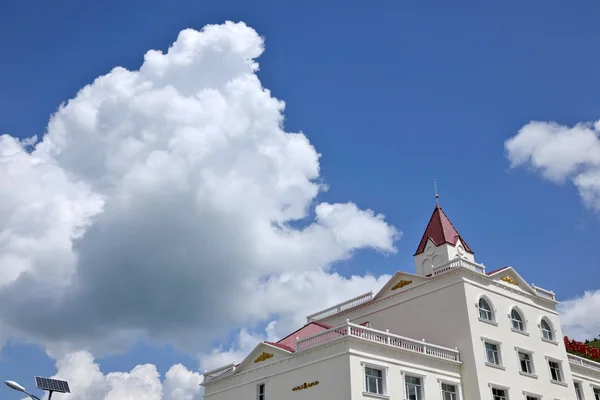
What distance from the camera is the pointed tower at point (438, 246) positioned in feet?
141

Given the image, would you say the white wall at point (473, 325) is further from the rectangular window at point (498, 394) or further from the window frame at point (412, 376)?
the window frame at point (412, 376)

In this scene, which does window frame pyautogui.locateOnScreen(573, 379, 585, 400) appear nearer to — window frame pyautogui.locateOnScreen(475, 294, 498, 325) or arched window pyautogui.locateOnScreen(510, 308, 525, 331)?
arched window pyautogui.locateOnScreen(510, 308, 525, 331)

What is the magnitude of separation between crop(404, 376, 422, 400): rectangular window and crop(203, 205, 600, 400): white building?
5 centimetres

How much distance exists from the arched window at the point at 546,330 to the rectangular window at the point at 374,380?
1585cm

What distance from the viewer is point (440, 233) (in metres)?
43.8

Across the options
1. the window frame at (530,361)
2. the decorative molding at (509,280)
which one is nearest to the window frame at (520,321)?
the window frame at (530,361)

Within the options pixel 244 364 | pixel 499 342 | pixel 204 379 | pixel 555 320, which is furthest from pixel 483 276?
pixel 204 379

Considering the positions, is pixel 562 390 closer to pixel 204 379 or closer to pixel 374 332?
pixel 374 332

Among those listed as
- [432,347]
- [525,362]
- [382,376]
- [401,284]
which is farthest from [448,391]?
[401,284]

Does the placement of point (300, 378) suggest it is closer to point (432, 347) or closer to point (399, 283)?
point (432, 347)

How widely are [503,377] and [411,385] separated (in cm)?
722

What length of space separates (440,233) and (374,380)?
Result: 15.6 metres

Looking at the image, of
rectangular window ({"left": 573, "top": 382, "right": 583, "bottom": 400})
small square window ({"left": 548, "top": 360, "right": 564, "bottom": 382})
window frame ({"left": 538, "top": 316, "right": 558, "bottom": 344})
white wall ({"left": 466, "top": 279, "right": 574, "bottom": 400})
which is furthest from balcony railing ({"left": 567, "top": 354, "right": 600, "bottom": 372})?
small square window ({"left": 548, "top": 360, "right": 564, "bottom": 382})

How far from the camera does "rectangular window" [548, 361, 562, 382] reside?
40519 mm
